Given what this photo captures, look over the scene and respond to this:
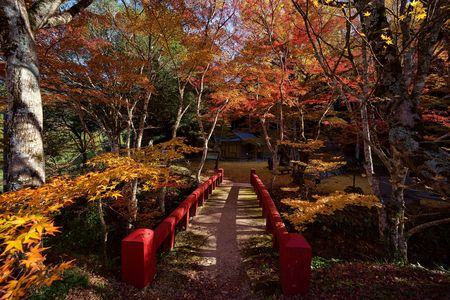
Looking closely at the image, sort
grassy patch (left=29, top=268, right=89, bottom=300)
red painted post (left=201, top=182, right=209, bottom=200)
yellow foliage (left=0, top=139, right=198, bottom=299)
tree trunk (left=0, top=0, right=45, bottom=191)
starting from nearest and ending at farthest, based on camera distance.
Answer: yellow foliage (left=0, top=139, right=198, bottom=299), grassy patch (left=29, top=268, right=89, bottom=300), tree trunk (left=0, top=0, right=45, bottom=191), red painted post (left=201, top=182, right=209, bottom=200)

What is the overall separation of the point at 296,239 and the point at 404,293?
5.54 feet

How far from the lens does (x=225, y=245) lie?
6.04m

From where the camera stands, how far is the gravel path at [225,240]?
14.0 ft

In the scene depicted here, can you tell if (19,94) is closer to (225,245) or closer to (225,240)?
(225,245)

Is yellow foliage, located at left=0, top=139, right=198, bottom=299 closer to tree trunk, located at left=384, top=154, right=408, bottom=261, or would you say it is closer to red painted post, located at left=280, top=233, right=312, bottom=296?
red painted post, located at left=280, top=233, right=312, bottom=296

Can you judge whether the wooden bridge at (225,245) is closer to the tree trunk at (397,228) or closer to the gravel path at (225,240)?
the gravel path at (225,240)

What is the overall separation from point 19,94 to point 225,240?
5361 mm

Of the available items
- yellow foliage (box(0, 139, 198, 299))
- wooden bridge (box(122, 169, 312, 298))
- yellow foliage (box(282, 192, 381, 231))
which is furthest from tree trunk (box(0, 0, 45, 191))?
yellow foliage (box(282, 192, 381, 231))

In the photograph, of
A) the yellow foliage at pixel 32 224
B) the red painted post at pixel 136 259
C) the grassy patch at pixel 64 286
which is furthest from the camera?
the red painted post at pixel 136 259

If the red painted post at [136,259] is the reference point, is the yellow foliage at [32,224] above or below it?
above

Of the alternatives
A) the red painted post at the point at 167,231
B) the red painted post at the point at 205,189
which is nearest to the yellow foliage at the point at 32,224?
the red painted post at the point at 167,231

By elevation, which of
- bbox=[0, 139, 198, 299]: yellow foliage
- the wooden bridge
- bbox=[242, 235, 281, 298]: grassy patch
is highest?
bbox=[0, 139, 198, 299]: yellow foliage

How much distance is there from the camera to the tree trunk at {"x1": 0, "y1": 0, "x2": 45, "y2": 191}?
3230 millimetres

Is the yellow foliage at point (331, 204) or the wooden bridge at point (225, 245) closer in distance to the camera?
the wooden bridge at point (225, 245)
